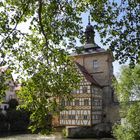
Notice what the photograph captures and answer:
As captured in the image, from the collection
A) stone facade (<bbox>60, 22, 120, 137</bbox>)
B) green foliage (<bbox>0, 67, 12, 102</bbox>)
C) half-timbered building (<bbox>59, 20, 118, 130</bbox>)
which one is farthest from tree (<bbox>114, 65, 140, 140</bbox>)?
green foliage (<bbox>0, 67, 12, 102</bbox>)

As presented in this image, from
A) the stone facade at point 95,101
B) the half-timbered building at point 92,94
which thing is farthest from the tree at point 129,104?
the stone facade at point 95,101

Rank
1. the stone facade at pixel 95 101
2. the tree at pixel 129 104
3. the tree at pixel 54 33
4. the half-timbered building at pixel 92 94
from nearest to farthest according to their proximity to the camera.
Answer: the tree at pixel 54 33
the tree at pixel 129 104
the stone facade at pixel 95 101
the half-timbered building at pixel 92 94

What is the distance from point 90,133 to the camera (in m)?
35.5

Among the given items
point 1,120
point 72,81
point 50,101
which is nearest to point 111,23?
point 72,81

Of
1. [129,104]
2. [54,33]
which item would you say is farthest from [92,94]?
[54,33]

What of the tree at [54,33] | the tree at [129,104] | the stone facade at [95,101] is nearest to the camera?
the tree at [54,33]

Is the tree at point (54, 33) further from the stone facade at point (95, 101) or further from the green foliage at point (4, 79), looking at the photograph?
the stone facade at point (95, 101)

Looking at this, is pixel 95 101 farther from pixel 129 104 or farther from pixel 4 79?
pixel 4 79

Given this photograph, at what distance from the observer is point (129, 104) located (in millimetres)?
24500

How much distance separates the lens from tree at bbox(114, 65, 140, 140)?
2275cm

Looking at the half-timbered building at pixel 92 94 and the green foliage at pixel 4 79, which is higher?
the half-timbered building at pixel 92 94

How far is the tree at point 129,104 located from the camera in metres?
22.8

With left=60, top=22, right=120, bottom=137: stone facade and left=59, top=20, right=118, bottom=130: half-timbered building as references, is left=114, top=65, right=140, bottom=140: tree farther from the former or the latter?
left=60, top=22, right=120, bottom=137: stone facade

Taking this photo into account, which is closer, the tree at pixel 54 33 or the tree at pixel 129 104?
the tree at pixel 54 33
